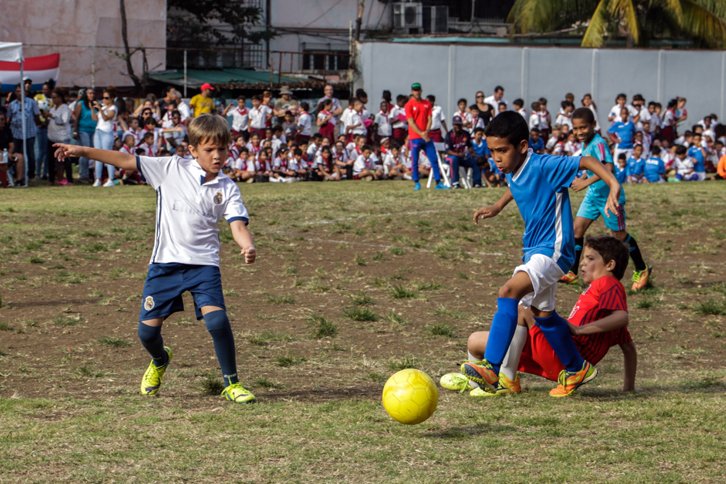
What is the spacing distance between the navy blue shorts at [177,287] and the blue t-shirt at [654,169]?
1887 cm

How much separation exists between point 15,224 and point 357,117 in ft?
37.3

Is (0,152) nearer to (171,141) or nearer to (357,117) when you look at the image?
(171,141)

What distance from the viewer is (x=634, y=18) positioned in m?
32.9

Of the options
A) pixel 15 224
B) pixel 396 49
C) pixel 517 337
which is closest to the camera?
pixel 517 337

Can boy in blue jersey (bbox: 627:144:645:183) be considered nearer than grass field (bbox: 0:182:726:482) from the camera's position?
No

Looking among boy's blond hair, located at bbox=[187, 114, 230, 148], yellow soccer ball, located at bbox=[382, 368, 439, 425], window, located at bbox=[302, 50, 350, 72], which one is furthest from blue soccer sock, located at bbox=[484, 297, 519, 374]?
window, located at bbox=[302, 50, 350, 72]

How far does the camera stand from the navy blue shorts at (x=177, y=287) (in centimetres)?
620

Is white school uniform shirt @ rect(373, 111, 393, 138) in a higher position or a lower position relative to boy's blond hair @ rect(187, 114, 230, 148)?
higher

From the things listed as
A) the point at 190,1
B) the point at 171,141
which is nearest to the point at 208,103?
the point at 171,141

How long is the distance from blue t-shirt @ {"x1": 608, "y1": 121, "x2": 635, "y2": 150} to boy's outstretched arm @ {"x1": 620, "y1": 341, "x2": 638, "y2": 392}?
18976mm

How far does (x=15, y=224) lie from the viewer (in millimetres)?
14672

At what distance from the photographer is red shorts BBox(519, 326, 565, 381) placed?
6.41 metres

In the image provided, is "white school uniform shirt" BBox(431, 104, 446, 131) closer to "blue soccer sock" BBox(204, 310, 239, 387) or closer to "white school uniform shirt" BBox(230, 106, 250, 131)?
"white school uniform shirt" BBox(230, 106, 250, 131)

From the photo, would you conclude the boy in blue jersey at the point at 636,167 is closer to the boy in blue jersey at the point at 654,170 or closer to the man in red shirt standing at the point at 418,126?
the boy in blue jersey at the point at 654,170
